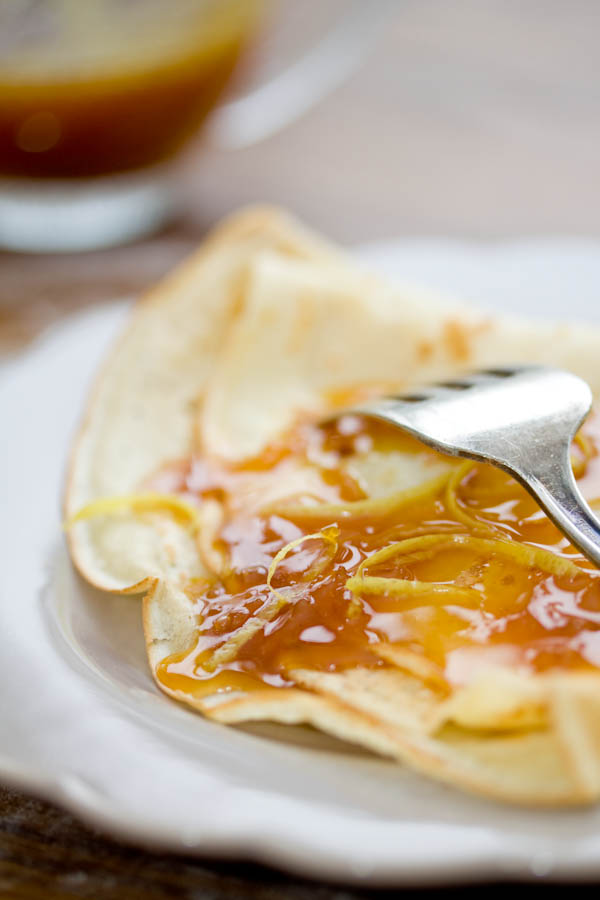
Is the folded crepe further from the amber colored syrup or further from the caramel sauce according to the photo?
the amber colored syrup

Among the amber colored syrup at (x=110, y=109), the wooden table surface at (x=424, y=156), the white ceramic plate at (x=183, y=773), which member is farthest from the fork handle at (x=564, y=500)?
the amber colored syrup at (x=110, y=109)

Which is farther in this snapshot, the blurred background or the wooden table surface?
the wooden table surface

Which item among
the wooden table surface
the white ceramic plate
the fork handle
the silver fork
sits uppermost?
the wooden table surface

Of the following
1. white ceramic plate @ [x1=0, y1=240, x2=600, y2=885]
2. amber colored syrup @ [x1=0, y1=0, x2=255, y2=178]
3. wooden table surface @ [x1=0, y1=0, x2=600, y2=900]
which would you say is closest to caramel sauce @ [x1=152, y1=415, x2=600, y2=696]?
white ceramic plate @ [x1=0, y1=240, x2=600, y2=885]

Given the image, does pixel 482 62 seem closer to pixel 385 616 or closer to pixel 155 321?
pixel 155 321

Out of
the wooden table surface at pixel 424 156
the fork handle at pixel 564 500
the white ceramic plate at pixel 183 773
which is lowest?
the white ceramic plate at pixel 183 773

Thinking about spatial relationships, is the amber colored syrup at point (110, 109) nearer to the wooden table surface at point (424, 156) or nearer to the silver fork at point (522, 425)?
the wooden table surface at point (424, 156)

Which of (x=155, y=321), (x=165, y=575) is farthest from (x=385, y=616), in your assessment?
(x=155, y=321)
